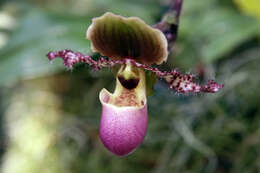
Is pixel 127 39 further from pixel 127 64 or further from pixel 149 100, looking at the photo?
pixel 149 100

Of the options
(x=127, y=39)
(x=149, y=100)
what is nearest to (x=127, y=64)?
(x=127, y=39)

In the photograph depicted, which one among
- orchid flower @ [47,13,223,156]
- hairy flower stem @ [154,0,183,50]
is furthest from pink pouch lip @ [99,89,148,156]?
hairy flower stem @ [154,0,183,50]

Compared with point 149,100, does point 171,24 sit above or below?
above

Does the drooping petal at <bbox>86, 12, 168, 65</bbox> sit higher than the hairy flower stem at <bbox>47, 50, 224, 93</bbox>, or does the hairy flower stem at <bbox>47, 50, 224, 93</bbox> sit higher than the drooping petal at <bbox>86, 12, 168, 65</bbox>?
the drooping petal at <bbox>86, 12, 168, 65</bbox>

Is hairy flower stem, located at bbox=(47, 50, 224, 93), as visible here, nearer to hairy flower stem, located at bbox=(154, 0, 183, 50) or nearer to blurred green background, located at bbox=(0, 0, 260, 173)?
hairy flower stem, located at bbox=(154, 0, 183, 50)

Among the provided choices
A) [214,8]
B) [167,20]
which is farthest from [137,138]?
[214,8]

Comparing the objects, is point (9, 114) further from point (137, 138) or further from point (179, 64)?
point (137, 138)

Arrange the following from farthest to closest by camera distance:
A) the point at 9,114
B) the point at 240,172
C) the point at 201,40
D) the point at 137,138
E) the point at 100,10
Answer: the point at 100,10
the point at 9,114
the point at 201,40
the point at 240,172
the point at 137,138
